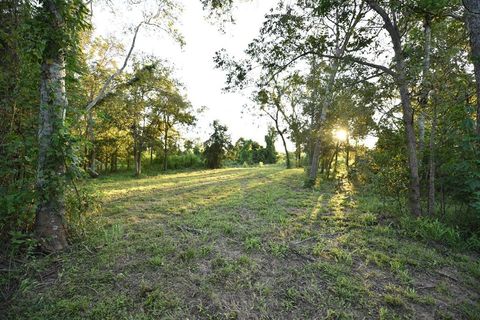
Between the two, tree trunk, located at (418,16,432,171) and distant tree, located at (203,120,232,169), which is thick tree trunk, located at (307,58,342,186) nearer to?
tree trunk, located at (418,16,432,171)

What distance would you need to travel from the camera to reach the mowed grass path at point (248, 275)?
1954mm

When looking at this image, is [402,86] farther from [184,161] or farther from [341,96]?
[184,161]

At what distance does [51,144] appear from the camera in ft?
8.65

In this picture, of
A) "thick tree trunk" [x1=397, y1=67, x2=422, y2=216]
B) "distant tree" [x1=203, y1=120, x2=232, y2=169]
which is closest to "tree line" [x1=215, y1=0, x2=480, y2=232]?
"thick tree trunk" [x1=397, y1=67, x2=422, y2=216]

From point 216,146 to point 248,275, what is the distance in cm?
1844

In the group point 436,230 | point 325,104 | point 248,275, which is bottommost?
point 248,275

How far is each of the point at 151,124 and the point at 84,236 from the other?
12646 millimetres

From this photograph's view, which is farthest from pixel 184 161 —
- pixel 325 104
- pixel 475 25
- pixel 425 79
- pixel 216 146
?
pixel 475 25

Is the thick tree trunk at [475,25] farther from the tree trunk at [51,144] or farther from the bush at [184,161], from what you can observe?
the bush at [184,161]

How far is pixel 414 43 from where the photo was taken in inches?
176

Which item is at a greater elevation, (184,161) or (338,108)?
(338,108)

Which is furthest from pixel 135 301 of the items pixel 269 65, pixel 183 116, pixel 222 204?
pixel 183 116

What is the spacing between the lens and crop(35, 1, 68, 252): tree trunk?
255cm

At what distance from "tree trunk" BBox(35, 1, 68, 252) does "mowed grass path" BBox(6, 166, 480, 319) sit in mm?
414
